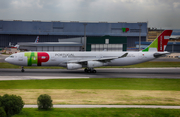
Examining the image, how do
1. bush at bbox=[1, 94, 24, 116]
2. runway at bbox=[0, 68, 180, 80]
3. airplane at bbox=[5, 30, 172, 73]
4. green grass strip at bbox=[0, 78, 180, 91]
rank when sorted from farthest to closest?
airplane at bbox=[5, 30, 172, 73], runway at bbox=[0, 68, 180, 80], green grass strip at bbox=[0, 78, 180, 91], bush at bbox=[1, 94, 24, 116]

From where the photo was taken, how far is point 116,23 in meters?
136

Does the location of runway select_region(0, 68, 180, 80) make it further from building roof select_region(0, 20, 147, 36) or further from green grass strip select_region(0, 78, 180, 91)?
building roof select_region(0, 20, 147, 36)

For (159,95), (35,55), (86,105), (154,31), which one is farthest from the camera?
(154,31)

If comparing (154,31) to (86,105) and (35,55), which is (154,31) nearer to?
(35,55)

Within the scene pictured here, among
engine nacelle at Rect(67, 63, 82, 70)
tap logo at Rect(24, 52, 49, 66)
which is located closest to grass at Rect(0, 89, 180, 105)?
engine nacelle at Rect(67, 63, 82, 70)

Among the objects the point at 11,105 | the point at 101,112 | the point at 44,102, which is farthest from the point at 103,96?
the point at 11,105

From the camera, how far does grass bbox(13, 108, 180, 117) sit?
588 inches

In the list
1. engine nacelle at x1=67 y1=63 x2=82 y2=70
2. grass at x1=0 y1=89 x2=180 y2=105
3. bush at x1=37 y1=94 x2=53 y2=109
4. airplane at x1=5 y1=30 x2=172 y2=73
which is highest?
airplane at x1=5 y1=30 x2=172 y2=73

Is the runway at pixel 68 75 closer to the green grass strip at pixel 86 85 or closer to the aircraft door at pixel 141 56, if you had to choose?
the aircraft door at pixel 141 56

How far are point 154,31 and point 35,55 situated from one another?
6652 inches

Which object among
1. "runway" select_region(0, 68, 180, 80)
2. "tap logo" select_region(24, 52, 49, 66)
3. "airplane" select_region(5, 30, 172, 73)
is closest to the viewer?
"runway" select_region(0, 68, 180, 80)

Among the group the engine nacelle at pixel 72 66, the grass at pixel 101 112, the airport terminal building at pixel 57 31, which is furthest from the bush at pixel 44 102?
the airport terminal building at pixel 57 31

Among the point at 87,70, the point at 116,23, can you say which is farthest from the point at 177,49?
the point at 87,70

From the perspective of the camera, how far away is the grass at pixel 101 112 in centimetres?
1494
